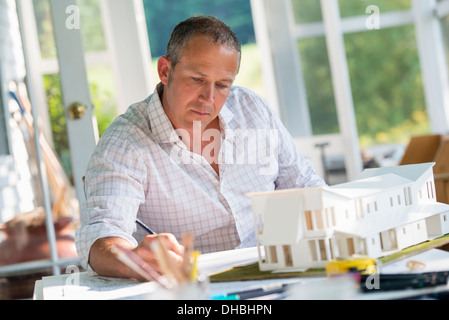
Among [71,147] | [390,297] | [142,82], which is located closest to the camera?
[390,297]

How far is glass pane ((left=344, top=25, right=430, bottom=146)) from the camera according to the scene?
661 centimetres

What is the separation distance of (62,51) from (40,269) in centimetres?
112

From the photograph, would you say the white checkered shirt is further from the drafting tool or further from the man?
the drafting tool

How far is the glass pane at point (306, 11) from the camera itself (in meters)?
5.09

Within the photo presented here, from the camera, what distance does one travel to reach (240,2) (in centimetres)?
505

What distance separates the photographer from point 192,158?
1.79 metres

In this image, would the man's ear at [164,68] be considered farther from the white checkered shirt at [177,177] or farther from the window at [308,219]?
the window at [308,219]

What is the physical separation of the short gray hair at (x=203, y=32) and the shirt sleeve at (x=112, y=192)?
31 cm

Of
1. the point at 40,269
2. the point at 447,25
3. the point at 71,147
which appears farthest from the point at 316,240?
the point at 447,25

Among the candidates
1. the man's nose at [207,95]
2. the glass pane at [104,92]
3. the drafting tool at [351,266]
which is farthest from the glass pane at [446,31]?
the drafting tool at [351,266]

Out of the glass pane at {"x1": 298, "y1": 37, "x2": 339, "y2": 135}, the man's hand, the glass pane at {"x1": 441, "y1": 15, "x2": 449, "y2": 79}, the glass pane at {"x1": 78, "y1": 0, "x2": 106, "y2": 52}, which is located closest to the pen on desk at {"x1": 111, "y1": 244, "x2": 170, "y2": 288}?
the man's hand

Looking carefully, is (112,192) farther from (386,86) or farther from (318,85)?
(386,86)

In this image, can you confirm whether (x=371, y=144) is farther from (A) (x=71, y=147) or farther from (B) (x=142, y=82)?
(A) (x=71, y=147)
